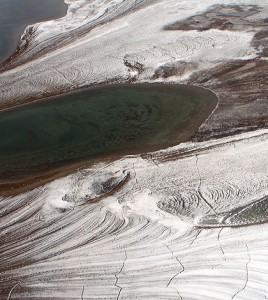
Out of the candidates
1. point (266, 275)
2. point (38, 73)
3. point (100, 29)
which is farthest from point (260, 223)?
point (100, 29)

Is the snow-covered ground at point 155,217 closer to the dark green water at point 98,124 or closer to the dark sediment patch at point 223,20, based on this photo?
the dark green water at point 98,124

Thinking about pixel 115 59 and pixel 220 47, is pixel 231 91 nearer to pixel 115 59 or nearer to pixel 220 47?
pixel 220 47

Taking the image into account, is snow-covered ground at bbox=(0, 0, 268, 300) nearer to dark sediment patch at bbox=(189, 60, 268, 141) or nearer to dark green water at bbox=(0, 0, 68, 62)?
dark sediment patch at bbox=(189, 60, 268, 141)

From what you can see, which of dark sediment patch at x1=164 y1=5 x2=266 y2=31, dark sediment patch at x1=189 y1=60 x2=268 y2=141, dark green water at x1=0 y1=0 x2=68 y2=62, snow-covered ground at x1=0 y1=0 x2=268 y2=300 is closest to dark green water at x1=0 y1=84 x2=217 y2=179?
dark sediment patch at x1=189 y1=60 x2=268 y2=141

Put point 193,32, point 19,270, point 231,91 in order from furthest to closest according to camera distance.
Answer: point 193,32, point 231,91, point 19,270

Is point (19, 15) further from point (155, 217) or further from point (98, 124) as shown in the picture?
point (155, 217)

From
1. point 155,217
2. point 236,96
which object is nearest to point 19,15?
point 236,96
